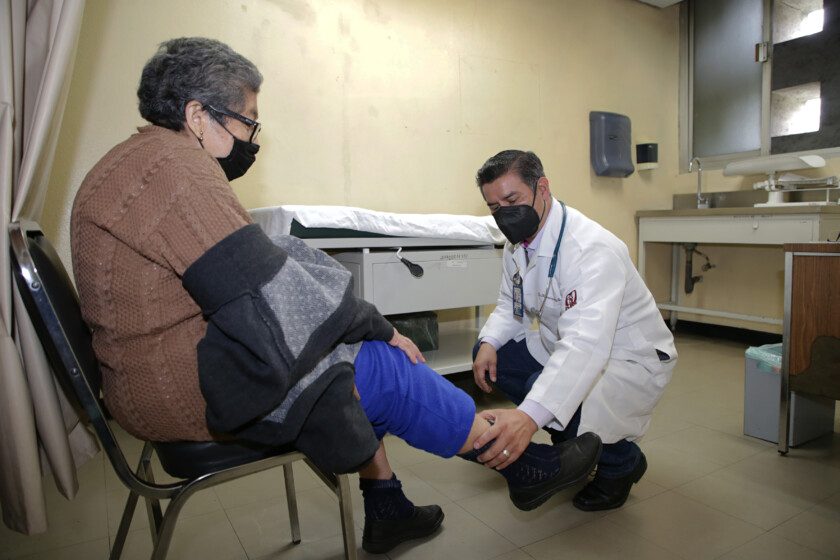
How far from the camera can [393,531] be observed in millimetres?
1229

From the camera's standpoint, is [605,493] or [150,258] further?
[605,493]

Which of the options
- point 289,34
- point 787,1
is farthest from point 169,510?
point 787,1

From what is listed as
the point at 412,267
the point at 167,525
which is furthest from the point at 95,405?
the point at 412,267

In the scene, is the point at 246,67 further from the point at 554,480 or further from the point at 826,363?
the point at 826,363

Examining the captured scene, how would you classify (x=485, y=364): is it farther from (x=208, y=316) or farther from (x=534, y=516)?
(x=208, y=316)

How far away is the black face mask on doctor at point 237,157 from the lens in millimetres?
946

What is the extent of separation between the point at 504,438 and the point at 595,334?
35 centimetres

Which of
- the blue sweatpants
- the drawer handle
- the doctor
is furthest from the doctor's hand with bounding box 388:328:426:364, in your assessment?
the drawer handle

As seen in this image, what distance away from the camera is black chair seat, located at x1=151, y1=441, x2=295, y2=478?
0.81m

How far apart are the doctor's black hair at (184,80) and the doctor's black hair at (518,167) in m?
0.73

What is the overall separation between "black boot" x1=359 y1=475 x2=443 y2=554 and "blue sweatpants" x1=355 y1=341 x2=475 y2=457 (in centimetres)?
40

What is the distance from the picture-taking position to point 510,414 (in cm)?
102

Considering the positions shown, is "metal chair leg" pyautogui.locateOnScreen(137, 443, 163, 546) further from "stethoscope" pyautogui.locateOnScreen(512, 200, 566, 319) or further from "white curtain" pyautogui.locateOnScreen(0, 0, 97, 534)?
"stethoscope" pyautogui.locateOnScreen(512, 200, 566, 319)

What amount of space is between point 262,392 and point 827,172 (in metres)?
3.60
